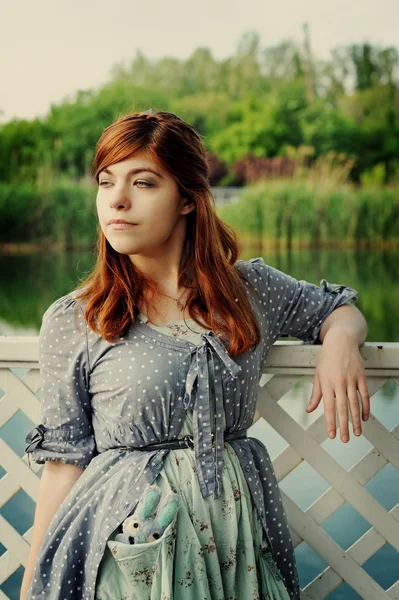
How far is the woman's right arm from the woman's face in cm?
35

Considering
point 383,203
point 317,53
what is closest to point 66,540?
point 383,203

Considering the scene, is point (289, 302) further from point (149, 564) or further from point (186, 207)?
point (149, 564)

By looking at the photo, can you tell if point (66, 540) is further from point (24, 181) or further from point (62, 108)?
point (62, 108)

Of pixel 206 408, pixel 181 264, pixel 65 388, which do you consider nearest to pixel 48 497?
pixel 65 388

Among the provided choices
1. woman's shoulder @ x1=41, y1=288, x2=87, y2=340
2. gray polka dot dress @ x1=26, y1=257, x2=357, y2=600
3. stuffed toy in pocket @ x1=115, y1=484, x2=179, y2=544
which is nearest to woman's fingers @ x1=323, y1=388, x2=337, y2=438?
gray polka dot dress @ x1=26, y1=257, x2=357, y2=600

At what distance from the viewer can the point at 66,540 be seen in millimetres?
1184

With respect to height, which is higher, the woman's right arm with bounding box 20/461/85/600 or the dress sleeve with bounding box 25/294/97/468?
the dress sleeve with bounding box 25/294/97/468

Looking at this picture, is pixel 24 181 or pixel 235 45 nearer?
pixel 24 181

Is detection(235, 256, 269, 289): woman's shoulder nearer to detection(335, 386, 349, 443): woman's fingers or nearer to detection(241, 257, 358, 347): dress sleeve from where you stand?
detection(241, 257, 358, 347): dress sleeve

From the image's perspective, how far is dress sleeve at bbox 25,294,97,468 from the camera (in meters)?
1.21

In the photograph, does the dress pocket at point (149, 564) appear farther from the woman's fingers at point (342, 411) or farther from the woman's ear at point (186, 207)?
the woman's ear at point (186, 207)

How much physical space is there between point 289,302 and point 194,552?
1.41ft

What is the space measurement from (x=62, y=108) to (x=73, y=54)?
5.26 feet

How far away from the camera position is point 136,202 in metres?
1.18
